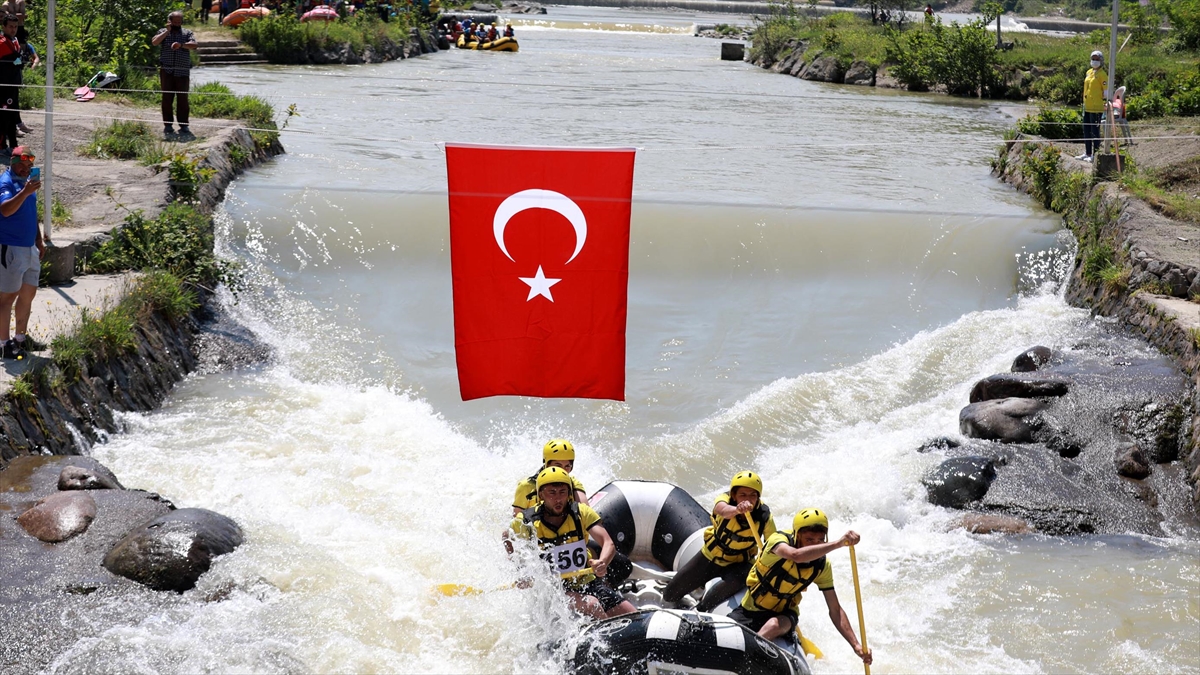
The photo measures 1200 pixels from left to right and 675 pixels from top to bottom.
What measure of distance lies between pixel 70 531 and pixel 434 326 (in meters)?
6.18

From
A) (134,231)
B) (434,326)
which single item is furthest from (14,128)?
(434,326)

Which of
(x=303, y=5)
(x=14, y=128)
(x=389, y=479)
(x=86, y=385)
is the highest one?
(x=303, y=5)

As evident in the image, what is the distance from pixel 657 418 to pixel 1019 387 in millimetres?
3496

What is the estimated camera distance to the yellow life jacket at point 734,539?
752cm

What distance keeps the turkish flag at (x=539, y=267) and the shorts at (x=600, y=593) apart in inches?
46.8

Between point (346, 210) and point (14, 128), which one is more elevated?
point (14, 128)

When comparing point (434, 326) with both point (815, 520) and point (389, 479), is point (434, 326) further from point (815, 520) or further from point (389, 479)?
point (815, 520)

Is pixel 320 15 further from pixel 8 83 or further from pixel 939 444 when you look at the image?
pixel 939 444

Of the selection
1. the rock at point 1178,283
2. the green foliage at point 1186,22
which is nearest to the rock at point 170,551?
the rock at point 1178,283

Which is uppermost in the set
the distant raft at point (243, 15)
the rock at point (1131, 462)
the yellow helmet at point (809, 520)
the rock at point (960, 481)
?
the distant raft at point (243, 15)

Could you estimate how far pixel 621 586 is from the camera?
7.89 meters

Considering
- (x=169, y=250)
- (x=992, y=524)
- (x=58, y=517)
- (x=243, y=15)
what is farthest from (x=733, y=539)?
(x=243, y=15)

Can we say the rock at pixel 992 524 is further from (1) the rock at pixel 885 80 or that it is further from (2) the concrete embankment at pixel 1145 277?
(1) the rock at pixel 885 80

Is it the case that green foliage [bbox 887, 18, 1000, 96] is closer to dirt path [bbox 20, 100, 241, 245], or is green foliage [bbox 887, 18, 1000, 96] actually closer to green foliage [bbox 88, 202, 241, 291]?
dirt path [bbox 20, 100, 241, 245]
